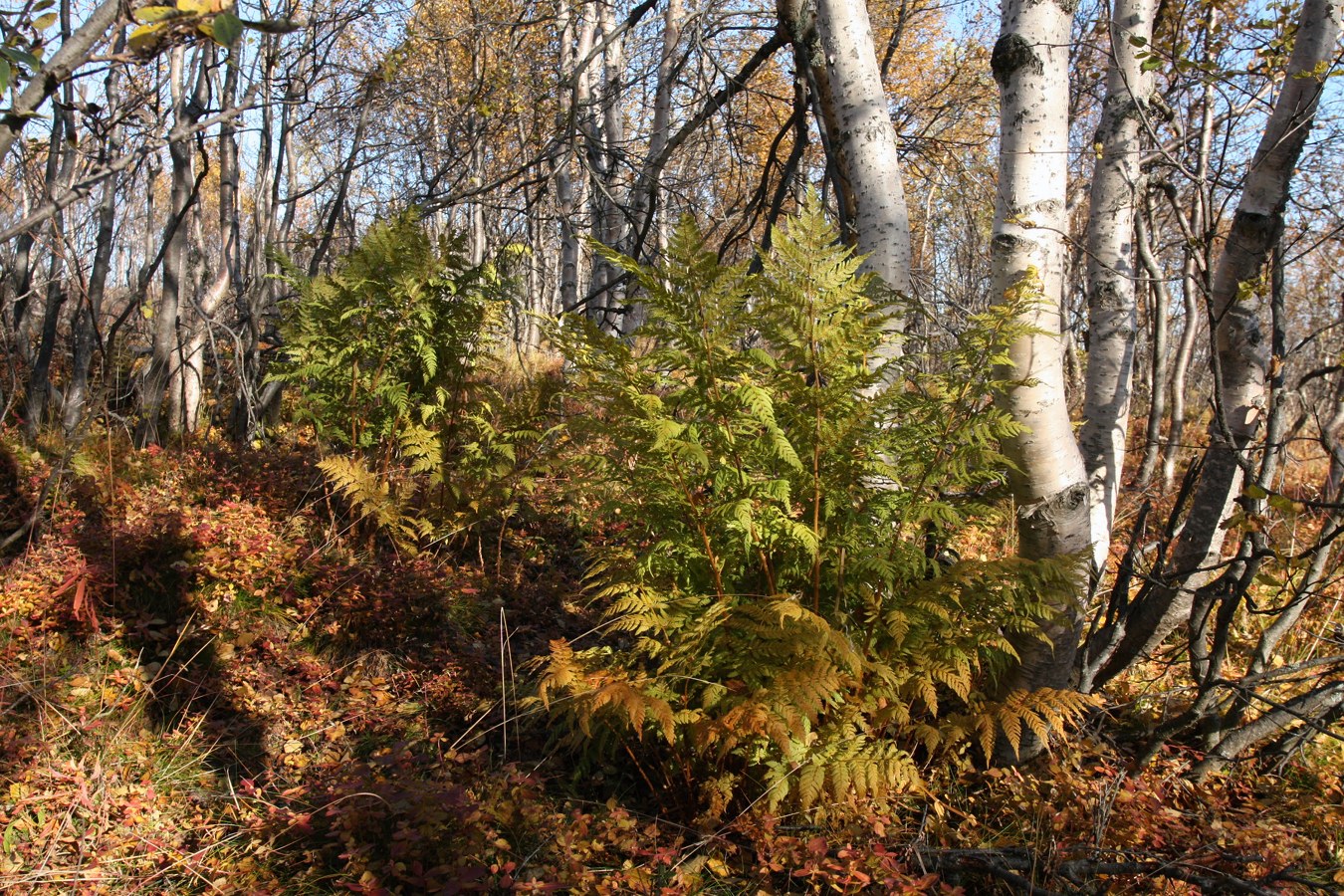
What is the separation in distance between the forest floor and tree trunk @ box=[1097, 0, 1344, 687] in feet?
1.69

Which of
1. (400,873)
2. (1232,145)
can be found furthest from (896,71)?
(400,873)

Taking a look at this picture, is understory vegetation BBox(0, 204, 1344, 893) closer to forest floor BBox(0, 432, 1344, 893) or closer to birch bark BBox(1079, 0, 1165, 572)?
forest floor BBox(0, 432, 1344, 893)

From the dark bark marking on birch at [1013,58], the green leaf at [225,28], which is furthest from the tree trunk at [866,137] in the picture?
the green leaf at [225,28]

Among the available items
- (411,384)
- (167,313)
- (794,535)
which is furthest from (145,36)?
(167,313)

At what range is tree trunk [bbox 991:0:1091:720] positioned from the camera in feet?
9.09

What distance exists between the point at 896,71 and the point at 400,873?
15.8 metres

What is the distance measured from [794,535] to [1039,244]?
1.31m

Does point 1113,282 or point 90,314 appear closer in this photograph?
point 1113,282

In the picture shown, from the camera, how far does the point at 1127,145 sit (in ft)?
13.3

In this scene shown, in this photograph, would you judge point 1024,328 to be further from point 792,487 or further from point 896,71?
point 896,71

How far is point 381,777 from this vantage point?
3033 millimetres

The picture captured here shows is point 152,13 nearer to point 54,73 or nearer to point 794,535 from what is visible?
point 54,73

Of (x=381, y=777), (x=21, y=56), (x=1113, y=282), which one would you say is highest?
(x=1113, y=282)

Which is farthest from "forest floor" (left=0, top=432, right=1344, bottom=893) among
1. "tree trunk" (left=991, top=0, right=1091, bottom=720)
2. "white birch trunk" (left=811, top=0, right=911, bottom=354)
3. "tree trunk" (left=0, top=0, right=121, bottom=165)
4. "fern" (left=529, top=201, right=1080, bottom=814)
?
"tree trunk" (left=0, top=0, right=121, bottom=165)
